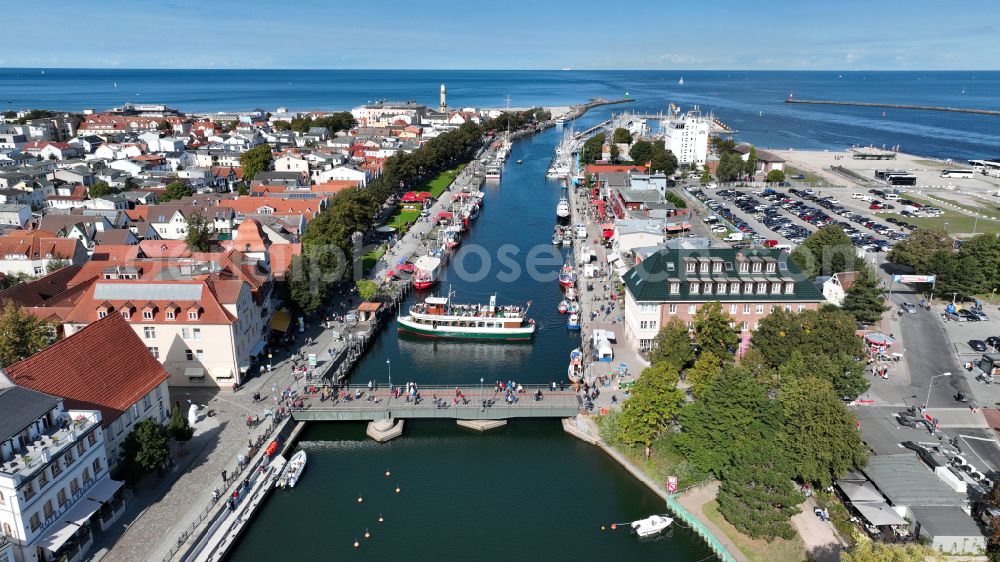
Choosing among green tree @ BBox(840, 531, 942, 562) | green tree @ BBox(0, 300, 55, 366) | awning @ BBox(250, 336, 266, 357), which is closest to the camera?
green tree @ BBox(840, 531, 942, 562)

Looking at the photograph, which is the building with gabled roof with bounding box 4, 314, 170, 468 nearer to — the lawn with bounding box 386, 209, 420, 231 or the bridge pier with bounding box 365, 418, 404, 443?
the bridge pier with bounding box 365, 418, 404, 443

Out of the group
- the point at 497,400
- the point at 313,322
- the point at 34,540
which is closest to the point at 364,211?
the point at 313,322

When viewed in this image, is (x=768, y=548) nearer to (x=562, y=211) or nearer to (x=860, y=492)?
(x=860, y=492)

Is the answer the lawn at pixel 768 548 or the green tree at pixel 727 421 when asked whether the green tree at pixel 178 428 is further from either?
the lawn at pixel 768 548

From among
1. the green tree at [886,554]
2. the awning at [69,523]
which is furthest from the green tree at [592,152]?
the awning at [69,523]

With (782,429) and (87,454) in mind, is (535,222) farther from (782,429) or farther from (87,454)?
(87,454)

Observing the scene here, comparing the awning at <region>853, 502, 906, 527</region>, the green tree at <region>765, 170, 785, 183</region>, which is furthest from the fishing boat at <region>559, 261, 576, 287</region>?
the green tree at <region>765, 170, 785, 183</region>
